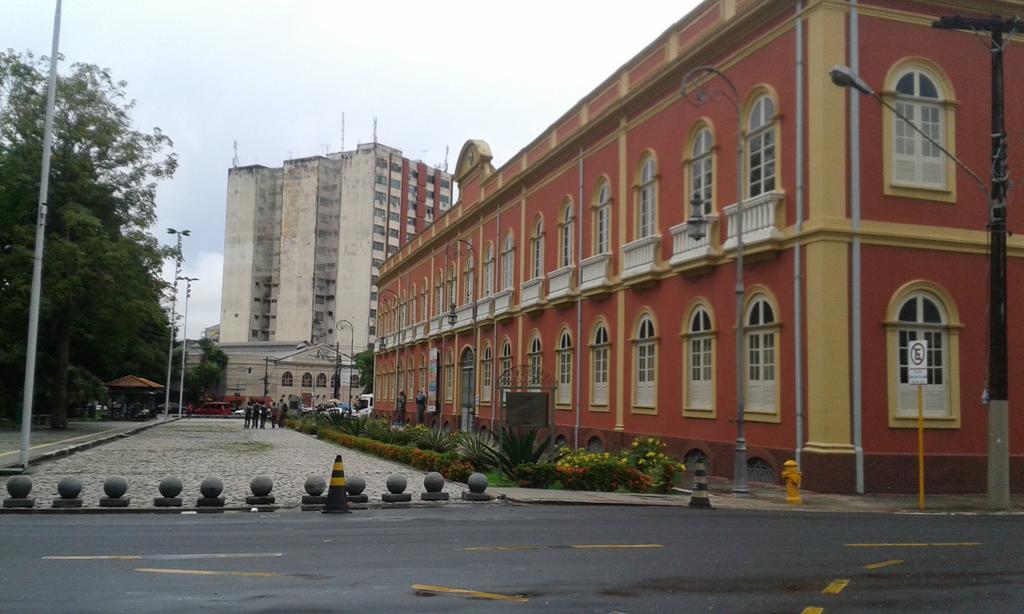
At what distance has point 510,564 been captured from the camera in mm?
9680

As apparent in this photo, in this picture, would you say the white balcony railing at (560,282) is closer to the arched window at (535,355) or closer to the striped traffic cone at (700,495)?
the arched window at (535,355)

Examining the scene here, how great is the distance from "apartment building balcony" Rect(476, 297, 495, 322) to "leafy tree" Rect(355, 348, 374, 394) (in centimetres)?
7045

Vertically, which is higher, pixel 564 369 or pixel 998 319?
pixel 998 319

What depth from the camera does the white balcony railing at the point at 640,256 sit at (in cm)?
2656

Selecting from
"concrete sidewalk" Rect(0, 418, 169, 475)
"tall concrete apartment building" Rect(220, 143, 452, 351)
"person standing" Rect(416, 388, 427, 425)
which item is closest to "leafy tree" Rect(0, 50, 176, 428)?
"concrete sidewalk" Rect(0, 418, 169, 475)

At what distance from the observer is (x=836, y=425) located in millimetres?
19172

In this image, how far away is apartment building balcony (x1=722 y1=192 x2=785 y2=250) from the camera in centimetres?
2094

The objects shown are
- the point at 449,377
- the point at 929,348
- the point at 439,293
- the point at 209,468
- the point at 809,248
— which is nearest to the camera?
the point at 809,248

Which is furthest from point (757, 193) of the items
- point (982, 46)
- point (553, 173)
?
point (553, 173)

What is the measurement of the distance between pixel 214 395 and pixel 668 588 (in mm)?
114758

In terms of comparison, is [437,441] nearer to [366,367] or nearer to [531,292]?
[531,292]

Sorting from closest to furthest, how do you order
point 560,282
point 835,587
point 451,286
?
point 835,587
point 560,282
point 451,286

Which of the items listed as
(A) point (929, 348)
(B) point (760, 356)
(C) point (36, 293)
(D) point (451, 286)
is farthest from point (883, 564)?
(D) point (451, 286)

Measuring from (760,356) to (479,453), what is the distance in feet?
22.1
